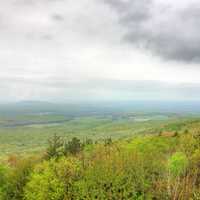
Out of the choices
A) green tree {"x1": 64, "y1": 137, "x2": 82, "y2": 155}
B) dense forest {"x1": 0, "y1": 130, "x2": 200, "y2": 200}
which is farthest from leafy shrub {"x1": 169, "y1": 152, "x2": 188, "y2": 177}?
green tree {"x1": 64, "y1": 137, "x2": 82, "y2": 155}

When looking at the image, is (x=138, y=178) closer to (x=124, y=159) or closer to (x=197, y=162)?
(x=124, y=159)

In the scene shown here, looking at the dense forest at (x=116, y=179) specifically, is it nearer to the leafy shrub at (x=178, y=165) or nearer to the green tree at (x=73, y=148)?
the leafy shrub at (x=178, y=165)

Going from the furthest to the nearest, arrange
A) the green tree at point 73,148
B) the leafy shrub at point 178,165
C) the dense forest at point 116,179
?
the green tree at point 73,148
the leafy shrub at point 178,165
the dense forest at point 116,179

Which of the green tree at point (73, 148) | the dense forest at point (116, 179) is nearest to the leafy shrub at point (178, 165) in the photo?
the dense forest at point (116, 179)

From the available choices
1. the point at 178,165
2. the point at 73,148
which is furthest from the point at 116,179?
the point at 73,148

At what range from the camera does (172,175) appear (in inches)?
2504

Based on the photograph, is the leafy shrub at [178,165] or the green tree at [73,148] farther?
the green tree at [73,148]

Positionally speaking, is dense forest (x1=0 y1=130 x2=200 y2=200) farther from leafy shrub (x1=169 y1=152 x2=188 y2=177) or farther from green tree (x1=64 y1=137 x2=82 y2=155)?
green tree (x1=64 y1=137 x2=82 y2=155)

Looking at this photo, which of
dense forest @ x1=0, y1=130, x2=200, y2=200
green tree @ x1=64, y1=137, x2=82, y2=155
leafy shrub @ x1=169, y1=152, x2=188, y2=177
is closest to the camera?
dense forest @ x1=0, y1=130, x2=200, y2=200

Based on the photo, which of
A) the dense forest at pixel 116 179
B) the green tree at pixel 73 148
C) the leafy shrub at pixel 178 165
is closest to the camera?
the dense forest at pixel 116 179

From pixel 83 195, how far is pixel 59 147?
41755 mm

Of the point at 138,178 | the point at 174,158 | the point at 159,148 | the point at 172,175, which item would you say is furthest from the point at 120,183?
the point at 159,148

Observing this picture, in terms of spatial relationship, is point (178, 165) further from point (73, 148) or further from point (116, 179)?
point (73, 148)

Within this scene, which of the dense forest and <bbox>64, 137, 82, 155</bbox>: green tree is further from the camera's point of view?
<bbox>64, 137, 82, 155</bbox>: green tree
